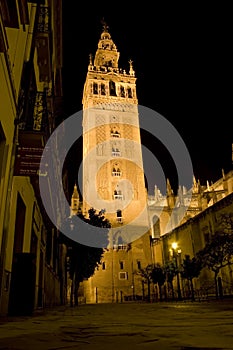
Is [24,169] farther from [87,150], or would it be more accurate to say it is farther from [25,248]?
[87,150]

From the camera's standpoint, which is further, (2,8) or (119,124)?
(119,124)

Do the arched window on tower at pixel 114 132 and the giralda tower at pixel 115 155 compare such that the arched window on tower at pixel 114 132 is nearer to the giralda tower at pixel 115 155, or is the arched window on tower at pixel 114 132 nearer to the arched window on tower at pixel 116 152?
the giralda tower at pixel 115 155

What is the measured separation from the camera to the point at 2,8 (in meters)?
6.14

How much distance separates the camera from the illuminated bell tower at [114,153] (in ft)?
162

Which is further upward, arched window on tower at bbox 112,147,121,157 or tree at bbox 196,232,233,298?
arched window on tower at bbox 112,147,121,157

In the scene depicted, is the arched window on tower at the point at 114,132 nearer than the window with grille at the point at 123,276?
No

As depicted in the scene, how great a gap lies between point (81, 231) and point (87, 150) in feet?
103

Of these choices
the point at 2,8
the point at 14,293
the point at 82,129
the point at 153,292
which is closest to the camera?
the point at 2,8

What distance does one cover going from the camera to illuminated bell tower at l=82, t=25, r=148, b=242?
162 ft

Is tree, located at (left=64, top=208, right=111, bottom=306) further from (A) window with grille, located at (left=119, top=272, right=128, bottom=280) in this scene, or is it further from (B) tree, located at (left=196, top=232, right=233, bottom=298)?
(A) window with grille, located at (left=119, top=272, right=128, bottom=280)

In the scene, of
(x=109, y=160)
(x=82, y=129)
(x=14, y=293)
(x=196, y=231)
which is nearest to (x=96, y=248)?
(x=14, y=293)

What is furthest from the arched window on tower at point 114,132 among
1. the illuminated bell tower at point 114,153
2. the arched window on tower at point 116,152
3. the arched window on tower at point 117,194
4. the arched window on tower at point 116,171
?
the arched window on tower at point 117,194

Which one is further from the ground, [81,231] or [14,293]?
[81,231]

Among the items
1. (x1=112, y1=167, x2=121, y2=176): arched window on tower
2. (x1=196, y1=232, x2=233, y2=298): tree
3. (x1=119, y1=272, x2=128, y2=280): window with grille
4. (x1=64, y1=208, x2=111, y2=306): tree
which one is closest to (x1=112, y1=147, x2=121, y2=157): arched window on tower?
(x1=112, y1=167, x2=121, y2=176): arched window on tower
